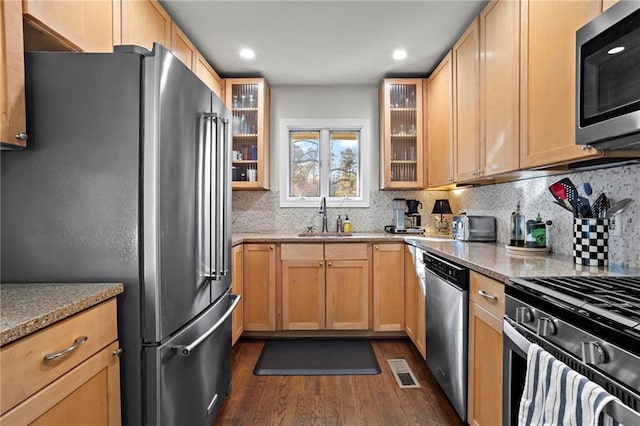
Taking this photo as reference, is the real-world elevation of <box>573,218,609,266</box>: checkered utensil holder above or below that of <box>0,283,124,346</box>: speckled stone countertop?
above

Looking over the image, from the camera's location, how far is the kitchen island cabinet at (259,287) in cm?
291

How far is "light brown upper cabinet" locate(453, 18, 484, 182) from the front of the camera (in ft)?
7.16

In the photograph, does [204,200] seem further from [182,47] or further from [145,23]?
[182,47]

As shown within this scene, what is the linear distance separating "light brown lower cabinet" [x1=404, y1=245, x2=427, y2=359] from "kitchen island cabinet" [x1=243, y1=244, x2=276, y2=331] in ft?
3.86

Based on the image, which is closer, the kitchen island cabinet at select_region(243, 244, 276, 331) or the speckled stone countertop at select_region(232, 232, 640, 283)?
the speckled stone countertop at select_region(232, 232, 640, 283)

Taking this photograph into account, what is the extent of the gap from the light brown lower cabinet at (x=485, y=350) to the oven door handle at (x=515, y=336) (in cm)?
8

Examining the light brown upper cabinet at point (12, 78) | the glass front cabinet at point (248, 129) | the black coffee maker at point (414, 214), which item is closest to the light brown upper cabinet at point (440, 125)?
the black coffee maker at point (414, 214)

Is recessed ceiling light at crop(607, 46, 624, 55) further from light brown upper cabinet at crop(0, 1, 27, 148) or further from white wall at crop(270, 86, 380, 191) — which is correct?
white wall at crop(270, 86, 380, 191)

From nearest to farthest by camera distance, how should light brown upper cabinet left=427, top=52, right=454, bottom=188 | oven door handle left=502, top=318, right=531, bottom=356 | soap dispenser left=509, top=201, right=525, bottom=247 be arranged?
oven door handle left=502, top=318, right=531, bottom=356 < soap dispenser left=509, top=201, right=525, bottom=247 < light brown upper cabinet left=427, top=52, right=454, bottom=188

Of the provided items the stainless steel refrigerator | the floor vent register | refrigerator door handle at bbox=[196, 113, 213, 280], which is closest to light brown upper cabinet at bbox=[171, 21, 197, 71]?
refrigerator door handle at bbox=[196, 113, 213, 280]

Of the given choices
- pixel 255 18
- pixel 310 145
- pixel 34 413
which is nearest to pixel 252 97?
pixel 310 145

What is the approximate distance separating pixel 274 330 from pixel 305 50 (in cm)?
244

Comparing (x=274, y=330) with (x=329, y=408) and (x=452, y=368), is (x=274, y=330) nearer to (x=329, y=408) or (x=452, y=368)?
(x=329, y=408)

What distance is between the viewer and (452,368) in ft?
5.94
